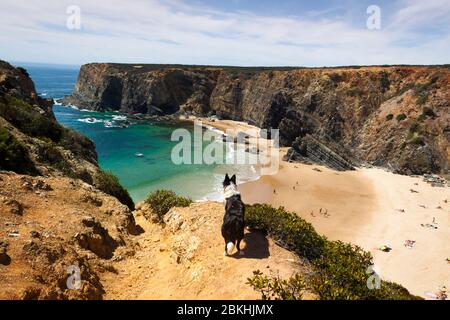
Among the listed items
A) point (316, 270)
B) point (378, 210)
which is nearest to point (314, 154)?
point (378, 210)

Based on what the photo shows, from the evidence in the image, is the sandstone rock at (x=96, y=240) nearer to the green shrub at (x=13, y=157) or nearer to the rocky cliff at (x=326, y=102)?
the green shrub at (x=13, y=157)

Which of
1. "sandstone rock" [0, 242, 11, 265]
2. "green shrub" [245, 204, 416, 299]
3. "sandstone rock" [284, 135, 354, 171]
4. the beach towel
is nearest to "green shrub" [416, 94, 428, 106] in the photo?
"sandstone rock" [284, 135, 354, 171]

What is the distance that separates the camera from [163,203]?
16.6m

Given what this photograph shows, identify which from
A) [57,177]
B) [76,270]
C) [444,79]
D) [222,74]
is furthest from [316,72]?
[76,270]

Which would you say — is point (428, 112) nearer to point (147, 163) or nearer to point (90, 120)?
point (147, 163)

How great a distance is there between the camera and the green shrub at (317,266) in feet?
26.6

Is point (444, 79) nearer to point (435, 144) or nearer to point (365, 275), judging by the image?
point (435, 144)

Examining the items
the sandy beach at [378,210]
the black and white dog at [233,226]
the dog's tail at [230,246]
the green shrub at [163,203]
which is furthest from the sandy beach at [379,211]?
the dog's tail at [230,246]

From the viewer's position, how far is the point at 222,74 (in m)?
97.9

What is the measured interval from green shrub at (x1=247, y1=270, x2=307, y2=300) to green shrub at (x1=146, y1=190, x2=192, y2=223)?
8.23m

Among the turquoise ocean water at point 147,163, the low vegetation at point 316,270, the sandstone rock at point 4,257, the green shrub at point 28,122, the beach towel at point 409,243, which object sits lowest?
the beach towel at point 409,243

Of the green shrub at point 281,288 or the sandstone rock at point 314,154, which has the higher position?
the green shrub at point 281,288

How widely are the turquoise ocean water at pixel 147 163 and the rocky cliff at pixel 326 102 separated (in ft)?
51.0
